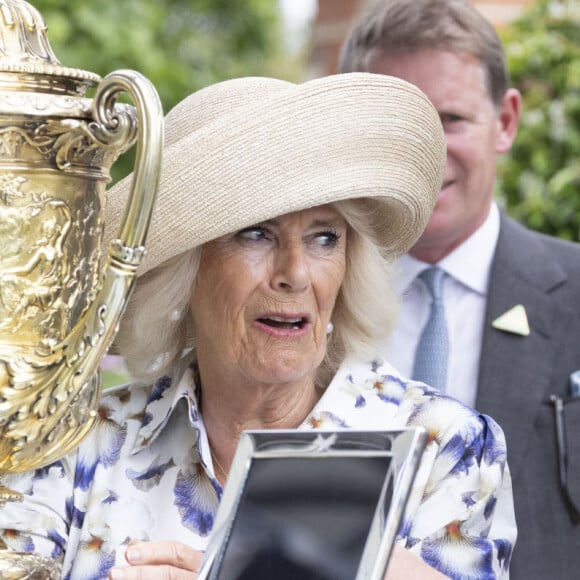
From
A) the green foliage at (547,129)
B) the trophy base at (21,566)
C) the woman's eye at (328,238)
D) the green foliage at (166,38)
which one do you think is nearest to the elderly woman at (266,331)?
the woman's eye at (328,238)

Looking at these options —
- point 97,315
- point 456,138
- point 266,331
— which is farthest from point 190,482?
point 456,138

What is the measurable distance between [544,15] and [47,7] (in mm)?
4097

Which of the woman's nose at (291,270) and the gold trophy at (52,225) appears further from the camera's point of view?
the woman's nose at (291,270)

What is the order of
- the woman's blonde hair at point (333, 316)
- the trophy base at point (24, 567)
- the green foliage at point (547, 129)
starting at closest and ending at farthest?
1. the trophy base at point (24, 567)
2. the woman's blonde hair at point (333, 316)
3. the green foliage at point (547, 129)

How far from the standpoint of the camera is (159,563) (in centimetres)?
148

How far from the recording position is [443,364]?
114 inches

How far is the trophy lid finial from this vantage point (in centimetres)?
142

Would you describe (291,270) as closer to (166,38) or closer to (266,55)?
(166,38)

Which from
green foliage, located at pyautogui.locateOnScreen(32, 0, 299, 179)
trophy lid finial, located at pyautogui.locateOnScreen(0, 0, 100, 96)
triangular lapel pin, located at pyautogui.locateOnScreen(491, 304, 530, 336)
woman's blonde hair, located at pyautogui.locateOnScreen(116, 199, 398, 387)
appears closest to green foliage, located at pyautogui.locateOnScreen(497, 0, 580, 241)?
triangular lapel pin, located at pyautogui.locateOnScreen(491, 304, 530, 336)

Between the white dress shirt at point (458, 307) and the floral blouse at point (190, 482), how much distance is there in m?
0.79

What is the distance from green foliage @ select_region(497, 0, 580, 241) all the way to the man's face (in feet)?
3.05

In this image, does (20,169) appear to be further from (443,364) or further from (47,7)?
(47,7)

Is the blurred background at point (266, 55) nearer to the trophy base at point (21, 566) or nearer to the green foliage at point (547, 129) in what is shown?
the green foliage at point (547, 129)

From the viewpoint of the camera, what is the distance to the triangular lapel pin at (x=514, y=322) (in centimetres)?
289
